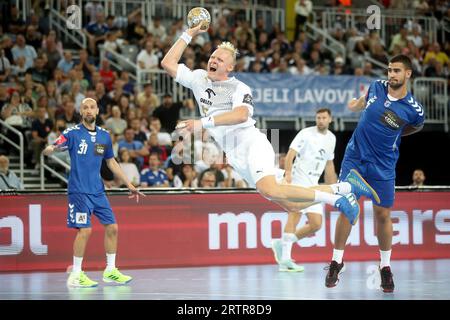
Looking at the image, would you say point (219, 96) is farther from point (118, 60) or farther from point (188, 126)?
point (118, 60)

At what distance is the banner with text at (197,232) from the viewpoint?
14.6m

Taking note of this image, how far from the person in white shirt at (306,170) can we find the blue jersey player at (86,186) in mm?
2930

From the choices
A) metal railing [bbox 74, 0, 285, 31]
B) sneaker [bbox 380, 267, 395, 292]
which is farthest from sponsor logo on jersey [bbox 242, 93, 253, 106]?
metal railing [bbox 74, 0, 285, 31]

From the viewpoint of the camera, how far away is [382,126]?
11.2 m

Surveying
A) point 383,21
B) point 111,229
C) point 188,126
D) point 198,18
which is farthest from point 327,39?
point 188,126

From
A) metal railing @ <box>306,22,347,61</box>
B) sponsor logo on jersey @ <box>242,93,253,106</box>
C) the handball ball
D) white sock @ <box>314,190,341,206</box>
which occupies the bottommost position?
white sock @ <box>314,190,341,206</box>

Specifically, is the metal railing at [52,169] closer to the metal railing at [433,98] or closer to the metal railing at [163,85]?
the metal railing at [163,85]

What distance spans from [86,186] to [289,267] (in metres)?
3.72

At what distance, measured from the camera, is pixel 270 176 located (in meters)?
10.9

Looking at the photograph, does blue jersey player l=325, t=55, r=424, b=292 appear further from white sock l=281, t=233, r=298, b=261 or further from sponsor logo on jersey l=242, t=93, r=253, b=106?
white sock l=281, t=233, r=298, b=261

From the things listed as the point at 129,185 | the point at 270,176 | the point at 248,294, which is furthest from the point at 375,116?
the point at 129,185

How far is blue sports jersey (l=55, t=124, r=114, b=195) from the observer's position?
41.1 feet

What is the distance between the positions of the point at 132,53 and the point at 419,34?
8.56 meters

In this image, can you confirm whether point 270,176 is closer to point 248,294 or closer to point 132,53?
point 248,294
